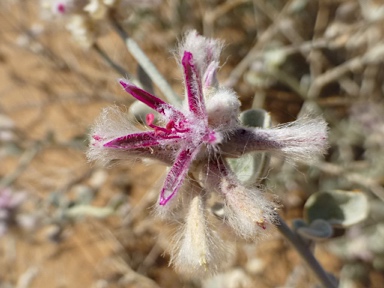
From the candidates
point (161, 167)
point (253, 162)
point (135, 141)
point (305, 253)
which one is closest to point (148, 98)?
point (135, 141)

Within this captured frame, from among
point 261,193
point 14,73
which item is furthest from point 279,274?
point 14,73

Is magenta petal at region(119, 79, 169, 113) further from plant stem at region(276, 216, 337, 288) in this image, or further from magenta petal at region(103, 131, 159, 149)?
plant stem at region(276, 216, 337, 288)

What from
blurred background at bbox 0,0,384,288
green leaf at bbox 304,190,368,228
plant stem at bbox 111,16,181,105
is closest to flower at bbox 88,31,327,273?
plant stem at bbox 111,16,181,105

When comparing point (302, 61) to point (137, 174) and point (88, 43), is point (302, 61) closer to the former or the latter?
point (137, 174)

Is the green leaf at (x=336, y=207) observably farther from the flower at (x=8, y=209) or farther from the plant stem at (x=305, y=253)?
the flower at (x=8, y=209)

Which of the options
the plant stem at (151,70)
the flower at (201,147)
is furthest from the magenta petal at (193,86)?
the plant stem at (151,70)

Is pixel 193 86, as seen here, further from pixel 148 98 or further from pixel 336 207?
pixel 336 207
